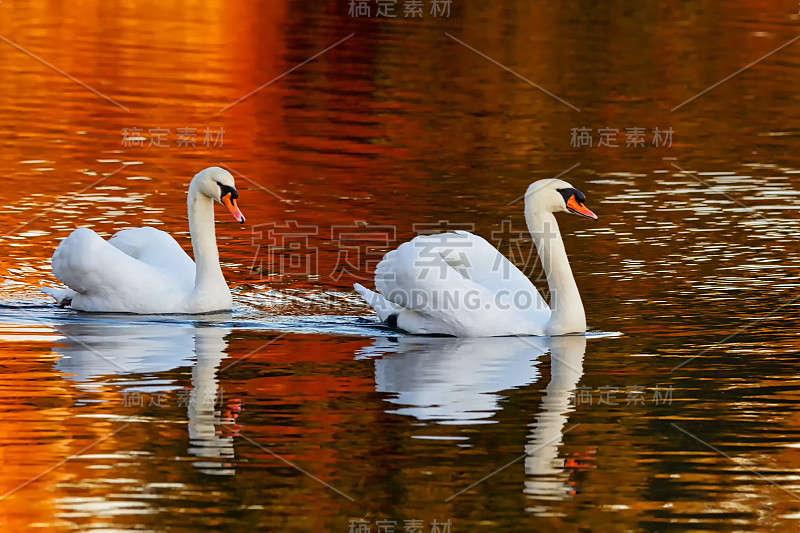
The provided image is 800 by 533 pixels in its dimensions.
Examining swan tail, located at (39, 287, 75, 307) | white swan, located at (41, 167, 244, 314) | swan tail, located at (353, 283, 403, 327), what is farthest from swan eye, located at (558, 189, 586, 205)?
swan tail, located at (39, 287, 75, 307)

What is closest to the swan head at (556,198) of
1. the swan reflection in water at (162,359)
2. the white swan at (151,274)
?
the white swan at (151,274)

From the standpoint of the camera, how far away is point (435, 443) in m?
9.21

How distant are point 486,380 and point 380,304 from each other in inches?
93.3

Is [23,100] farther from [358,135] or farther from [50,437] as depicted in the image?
[50,437]

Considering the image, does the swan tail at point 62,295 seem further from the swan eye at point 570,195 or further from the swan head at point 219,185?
the swan eye at point 570,195

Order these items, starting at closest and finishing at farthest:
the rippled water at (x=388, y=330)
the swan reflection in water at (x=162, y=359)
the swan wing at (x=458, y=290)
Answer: the rippled water at (x=388, y=330), the swan reflection in water at (x=162, y=359), the swan wing at (x=458, y=290)

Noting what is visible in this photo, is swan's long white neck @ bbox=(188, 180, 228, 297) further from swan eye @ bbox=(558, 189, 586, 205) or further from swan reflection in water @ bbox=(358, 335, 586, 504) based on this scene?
swan eye @ bbox=(558, 189, 586, 205)

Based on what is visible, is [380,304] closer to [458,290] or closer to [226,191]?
[458,290]

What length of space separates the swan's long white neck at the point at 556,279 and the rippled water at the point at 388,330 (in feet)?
0.71

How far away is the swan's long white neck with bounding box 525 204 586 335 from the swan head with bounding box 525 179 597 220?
0.04 meters

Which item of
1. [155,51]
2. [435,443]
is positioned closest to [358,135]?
[155,51]

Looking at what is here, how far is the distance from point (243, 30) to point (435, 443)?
28078 millimetres

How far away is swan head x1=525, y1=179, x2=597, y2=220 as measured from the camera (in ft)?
40.7

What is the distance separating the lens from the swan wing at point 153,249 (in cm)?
1366
